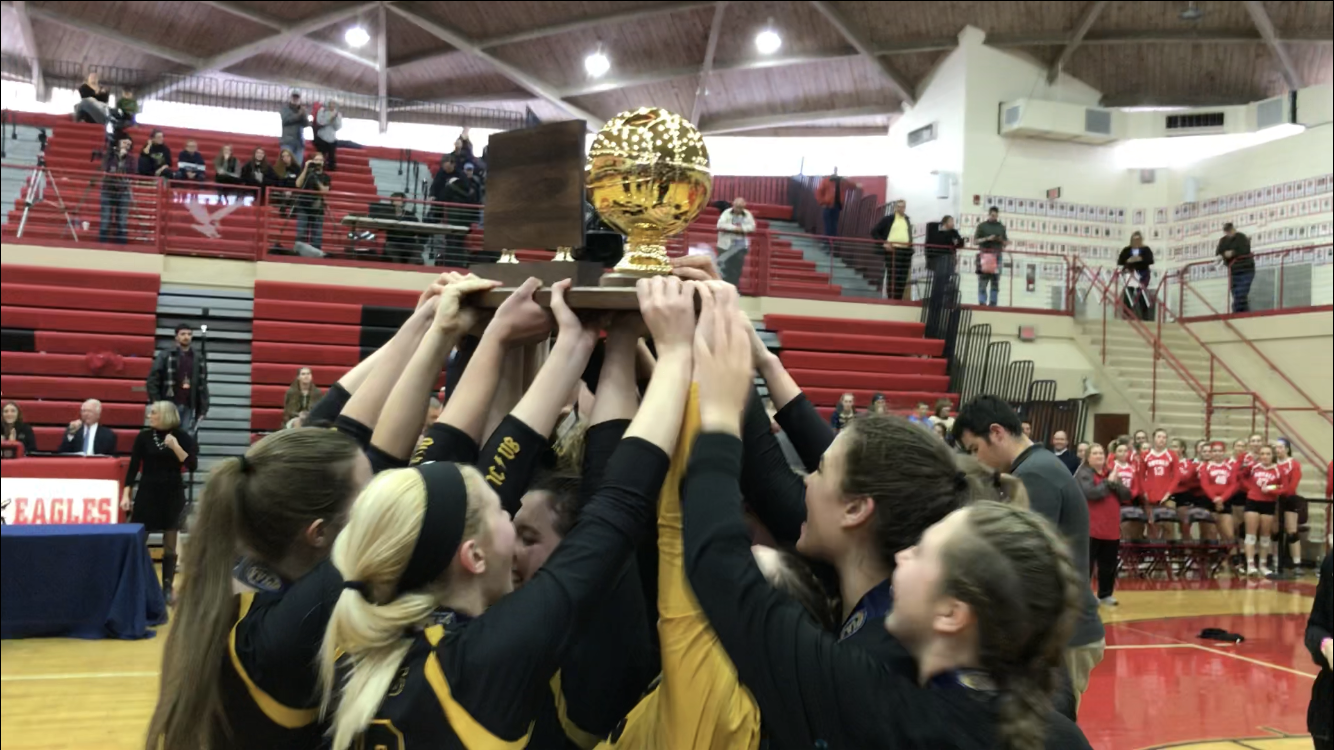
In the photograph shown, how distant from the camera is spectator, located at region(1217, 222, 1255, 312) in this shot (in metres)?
16.0

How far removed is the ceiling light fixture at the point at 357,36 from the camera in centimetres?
1986

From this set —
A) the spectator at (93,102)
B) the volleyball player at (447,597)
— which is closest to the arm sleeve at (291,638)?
the volleyball player at (447,597)

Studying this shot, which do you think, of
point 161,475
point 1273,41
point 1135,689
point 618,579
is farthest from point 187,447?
point 1273,41

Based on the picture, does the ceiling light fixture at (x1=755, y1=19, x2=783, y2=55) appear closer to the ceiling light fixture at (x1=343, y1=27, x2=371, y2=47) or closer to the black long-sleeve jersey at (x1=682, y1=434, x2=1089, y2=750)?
the ceiling light fixture at (x1=343, y1=27, x2=371, y2=47)

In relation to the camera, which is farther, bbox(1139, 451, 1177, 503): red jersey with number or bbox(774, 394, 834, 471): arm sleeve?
bbox(1139, 451, 1177, 503): red jersey with number

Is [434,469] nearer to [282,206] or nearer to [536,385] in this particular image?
[536,385]

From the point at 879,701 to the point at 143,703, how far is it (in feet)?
17.5

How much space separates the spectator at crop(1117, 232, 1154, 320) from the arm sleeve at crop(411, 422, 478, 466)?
17.0 meters

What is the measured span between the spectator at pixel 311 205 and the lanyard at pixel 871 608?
41.6 feet

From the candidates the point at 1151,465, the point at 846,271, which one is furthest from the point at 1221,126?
the point at 1151,465

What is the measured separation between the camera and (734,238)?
14.9m

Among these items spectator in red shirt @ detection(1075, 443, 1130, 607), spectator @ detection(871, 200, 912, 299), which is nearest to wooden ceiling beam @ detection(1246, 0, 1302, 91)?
spectator @ detection(871, 200, 912, 299)

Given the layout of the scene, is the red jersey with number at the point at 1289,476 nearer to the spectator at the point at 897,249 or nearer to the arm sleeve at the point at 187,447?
the spectator at the point at 897,249

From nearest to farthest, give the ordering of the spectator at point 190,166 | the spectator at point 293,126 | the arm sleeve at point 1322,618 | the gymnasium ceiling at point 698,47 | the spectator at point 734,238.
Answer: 1. the arm sleeve at point 1322,618
2. the spectator at point 734,238
3. the spectator at point 190,166
4. the spectator at point 293,126
5. the gymnasium ceiling at point 698,47
